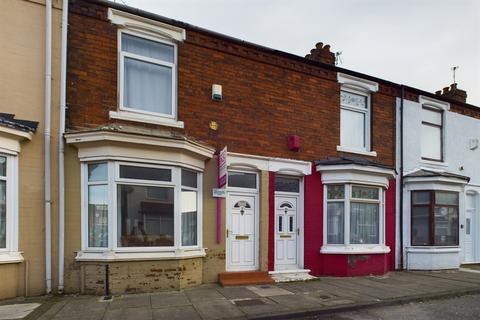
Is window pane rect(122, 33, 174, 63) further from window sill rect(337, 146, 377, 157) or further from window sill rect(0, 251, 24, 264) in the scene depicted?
window sill rect(337, 146, 377, 157)

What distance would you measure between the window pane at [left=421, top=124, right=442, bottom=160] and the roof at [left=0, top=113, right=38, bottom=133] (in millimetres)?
11919

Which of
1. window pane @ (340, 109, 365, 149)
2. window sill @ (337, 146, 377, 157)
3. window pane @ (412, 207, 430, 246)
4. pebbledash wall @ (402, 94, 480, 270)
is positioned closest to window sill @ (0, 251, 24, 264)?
window sill @ (337, 146, 377, 157)

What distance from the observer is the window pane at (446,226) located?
11820 mm

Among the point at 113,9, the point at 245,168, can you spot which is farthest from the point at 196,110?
the point at 113,9

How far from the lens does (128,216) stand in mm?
7668

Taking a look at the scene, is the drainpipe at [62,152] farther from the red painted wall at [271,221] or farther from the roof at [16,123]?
the red painted wall at [271,221]

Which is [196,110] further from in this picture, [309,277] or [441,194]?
[441,194]

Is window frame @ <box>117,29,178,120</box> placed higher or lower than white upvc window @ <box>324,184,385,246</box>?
higher

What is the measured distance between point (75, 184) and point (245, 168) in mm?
4009

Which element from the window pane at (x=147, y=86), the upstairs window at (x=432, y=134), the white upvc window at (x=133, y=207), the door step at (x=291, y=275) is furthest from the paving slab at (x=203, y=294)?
the upstairs window at (x=432, y=134)

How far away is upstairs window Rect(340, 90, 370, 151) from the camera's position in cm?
1120

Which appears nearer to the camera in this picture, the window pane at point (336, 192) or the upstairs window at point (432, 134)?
the window pane at point (336, 192)

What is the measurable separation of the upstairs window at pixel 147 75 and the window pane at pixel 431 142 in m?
9.12

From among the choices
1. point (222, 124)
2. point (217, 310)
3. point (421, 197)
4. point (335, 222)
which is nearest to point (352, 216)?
point (335, 222)
